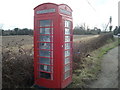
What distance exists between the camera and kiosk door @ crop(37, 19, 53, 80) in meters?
3.96

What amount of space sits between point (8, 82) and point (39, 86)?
1.03 metres

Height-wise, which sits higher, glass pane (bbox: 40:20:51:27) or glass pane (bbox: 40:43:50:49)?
glass pane (bbox: 40:20:51:27)

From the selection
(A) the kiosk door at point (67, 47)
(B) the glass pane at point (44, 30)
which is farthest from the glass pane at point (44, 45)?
(A) the kiosk door at point (67, 47)

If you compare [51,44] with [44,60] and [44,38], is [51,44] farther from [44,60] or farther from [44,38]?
[44,60]

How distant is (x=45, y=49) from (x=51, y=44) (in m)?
0.27

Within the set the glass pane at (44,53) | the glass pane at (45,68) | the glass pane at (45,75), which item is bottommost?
the glass pane at (45,75)

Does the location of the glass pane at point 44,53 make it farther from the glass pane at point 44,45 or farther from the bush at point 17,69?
the bush at point 17,69

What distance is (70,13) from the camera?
442 cm

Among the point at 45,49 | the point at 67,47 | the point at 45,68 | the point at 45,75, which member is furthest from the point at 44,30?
the point at 45,75

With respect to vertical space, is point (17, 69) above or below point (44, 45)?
below

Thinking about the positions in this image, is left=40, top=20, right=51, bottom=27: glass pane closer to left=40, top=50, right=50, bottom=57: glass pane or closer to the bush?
left=40, top=50, right=50, bottom=57: glass pane

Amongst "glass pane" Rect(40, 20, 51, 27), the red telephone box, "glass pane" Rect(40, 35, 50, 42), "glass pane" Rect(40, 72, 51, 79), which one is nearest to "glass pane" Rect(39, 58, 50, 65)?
the red telephone box

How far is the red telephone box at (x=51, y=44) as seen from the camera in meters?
3.79

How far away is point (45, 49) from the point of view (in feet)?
13.1
